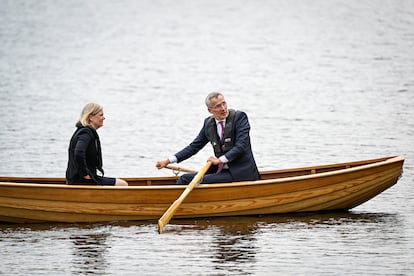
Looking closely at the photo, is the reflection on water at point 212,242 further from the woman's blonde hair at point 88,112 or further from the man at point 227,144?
the woman's blonde hair at point 88,112

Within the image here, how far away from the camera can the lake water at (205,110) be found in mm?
13828

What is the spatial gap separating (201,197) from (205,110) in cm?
1462

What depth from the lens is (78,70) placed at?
38.8m

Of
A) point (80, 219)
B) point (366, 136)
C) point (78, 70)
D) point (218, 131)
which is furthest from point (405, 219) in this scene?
point (78, 70)

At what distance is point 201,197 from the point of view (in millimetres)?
15281

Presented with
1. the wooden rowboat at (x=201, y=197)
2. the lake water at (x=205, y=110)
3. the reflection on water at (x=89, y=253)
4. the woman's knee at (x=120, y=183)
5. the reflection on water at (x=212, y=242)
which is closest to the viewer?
the reflection on water at (x=89, y=253)

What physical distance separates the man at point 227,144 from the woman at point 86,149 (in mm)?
875

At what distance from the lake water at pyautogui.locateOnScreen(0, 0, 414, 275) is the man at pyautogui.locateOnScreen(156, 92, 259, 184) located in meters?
0.59

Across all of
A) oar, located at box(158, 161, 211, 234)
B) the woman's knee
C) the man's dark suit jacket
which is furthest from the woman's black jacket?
the man's dark suit jacket

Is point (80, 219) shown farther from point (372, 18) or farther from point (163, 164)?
point (372, 18)

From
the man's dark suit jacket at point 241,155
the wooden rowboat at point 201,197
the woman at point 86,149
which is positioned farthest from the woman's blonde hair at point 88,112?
the man's dark suit jacket at point 241,155

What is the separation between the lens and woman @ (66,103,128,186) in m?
15.3

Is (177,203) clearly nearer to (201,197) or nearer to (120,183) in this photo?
(201,197)

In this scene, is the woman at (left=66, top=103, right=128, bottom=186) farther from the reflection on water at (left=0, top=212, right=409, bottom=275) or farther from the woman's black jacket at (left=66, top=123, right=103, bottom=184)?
the reflection on water at (left=0, top=212, right=409, bottom=275)
